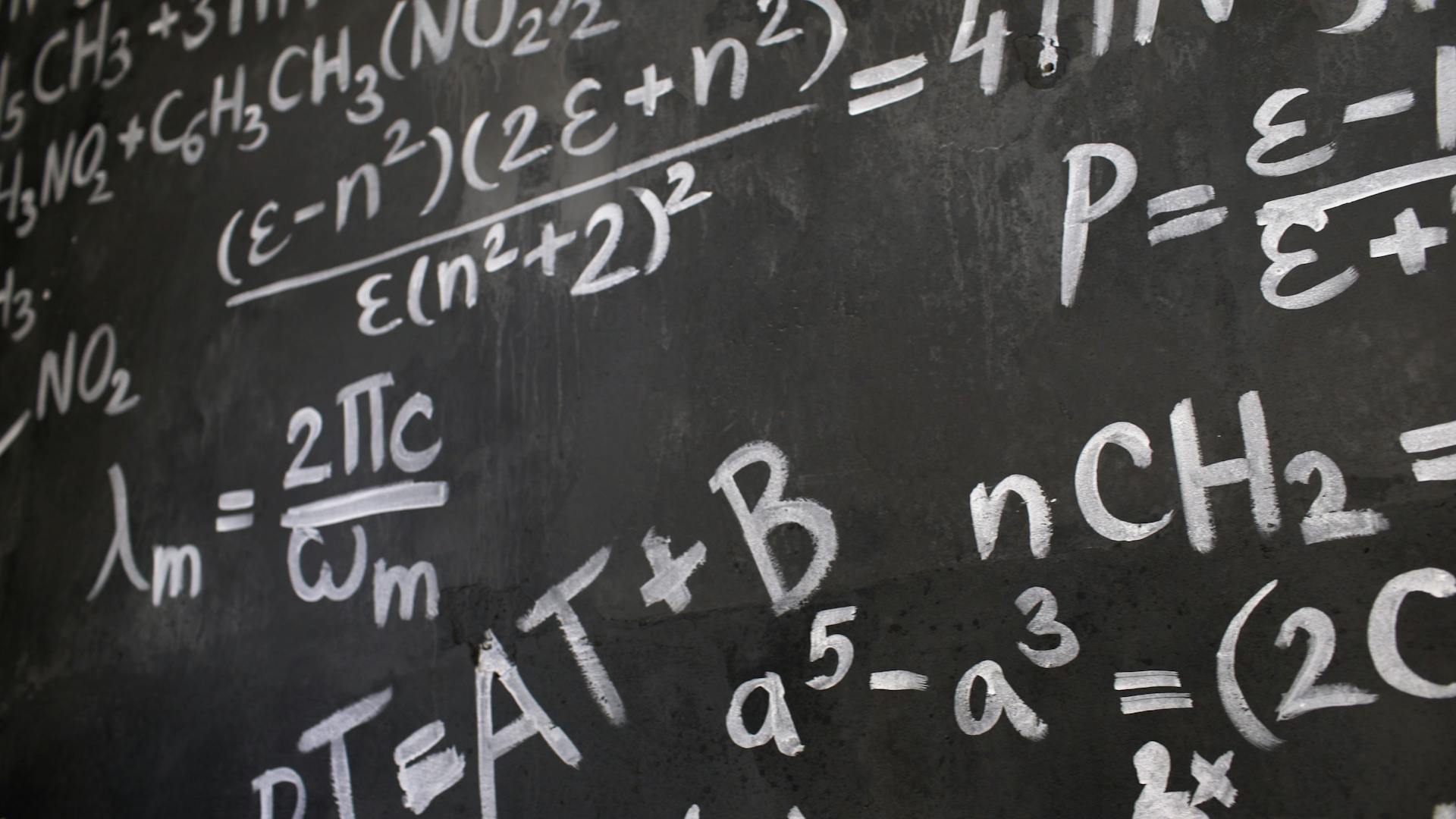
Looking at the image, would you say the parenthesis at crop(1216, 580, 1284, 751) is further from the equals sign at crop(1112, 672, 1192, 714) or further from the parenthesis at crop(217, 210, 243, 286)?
the parenthesis at crop(217, 210, 243, 286)

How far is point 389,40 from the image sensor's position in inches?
99.6

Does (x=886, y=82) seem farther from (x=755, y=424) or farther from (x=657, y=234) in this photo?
(x=755, y=424)

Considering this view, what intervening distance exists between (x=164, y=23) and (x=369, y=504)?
1539mm

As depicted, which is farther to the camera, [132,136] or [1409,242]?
[132,136]

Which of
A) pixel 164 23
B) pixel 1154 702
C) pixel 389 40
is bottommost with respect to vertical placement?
pixel 1154 702

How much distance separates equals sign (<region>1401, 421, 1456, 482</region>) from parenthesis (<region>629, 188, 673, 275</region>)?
118cm

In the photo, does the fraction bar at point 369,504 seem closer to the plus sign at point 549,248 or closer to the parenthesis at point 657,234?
the plus sign at point 549,248

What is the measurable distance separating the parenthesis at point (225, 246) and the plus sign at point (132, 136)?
45 cm

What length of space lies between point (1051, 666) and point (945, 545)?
0.23m

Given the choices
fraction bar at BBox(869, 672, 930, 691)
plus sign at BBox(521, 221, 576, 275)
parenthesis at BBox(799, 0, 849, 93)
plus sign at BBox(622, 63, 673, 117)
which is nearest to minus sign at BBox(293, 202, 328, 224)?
plus sign at BBox(521, 221, 576, 275)

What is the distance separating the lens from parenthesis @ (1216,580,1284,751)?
147 cm

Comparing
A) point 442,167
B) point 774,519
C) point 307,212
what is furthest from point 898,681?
point 307,212

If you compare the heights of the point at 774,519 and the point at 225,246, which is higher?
the point at 225,246

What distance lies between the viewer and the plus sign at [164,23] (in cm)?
291
